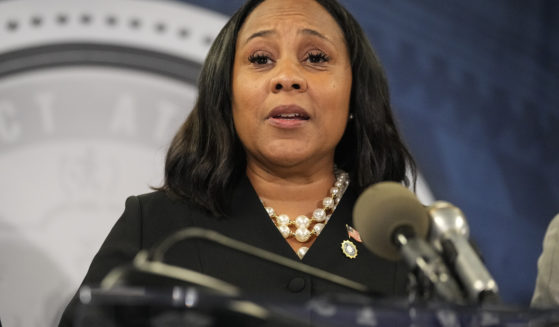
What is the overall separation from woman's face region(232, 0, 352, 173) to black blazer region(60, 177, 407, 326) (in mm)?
144

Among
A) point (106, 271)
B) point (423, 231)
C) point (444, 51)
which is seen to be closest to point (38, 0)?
point (106, 271)

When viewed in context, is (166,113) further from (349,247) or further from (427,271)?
(427,271)

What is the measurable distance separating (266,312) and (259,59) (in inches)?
38.7

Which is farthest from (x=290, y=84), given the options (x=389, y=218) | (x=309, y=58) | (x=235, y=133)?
(x=389, y=218)

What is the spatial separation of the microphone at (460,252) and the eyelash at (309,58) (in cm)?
76

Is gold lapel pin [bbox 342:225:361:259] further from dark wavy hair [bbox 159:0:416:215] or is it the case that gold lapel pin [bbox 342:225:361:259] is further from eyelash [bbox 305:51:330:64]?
eyelash [bbox 305:51:330:64]

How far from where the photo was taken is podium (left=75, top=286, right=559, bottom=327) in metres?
0.92

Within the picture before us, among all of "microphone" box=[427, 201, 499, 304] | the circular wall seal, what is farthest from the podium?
the circular wall seal

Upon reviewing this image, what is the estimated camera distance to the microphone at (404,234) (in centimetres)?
103

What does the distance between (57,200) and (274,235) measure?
871mm

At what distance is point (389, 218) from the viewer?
112 centimetres

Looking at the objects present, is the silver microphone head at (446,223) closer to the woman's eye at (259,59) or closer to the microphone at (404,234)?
the microphone at (404,234)

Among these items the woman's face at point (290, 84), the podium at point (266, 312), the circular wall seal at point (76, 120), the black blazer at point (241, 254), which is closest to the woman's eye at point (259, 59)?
the woman's face at point (290, 84)

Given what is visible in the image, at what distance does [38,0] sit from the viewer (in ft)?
7.75
